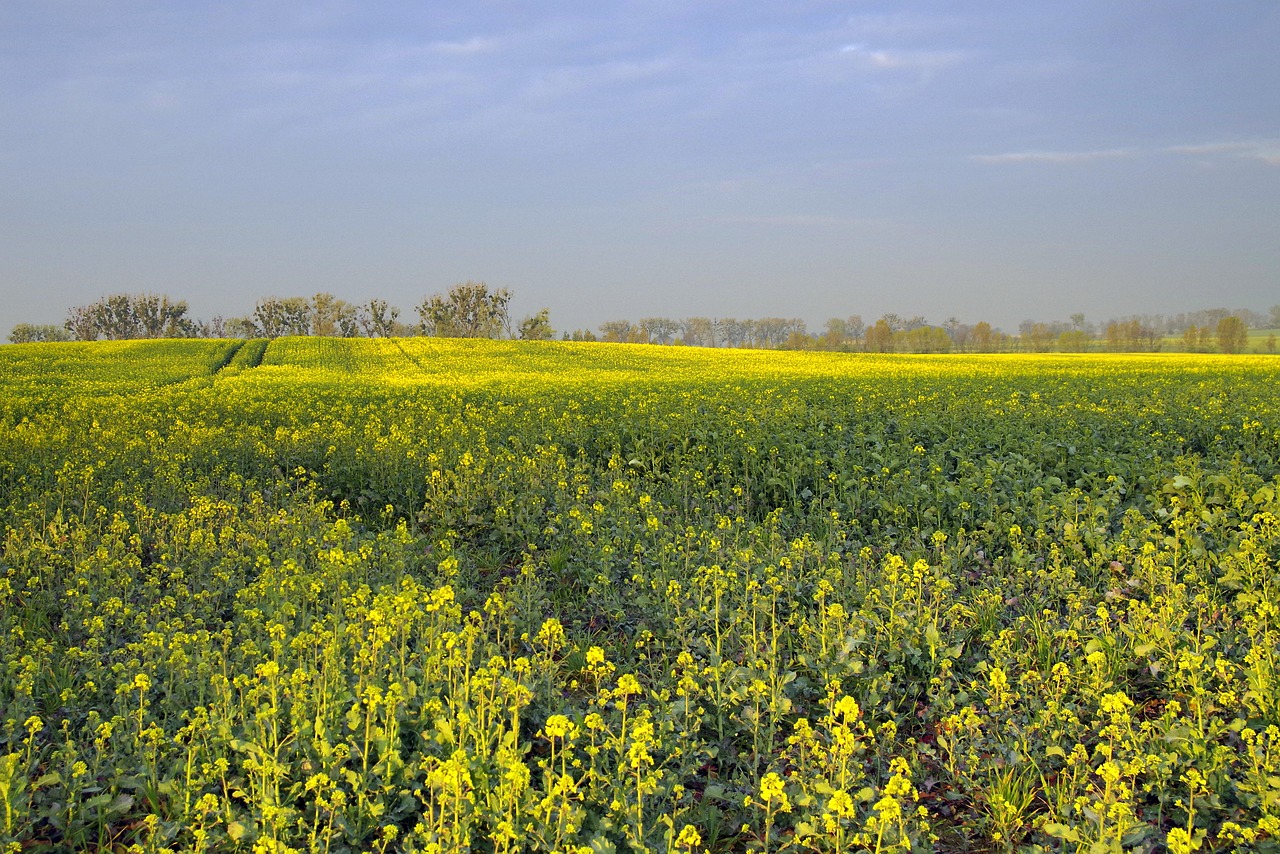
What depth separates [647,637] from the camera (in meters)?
5.47

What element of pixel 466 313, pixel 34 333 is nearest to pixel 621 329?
pixel 466 313

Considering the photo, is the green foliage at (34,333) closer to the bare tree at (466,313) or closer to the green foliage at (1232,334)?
the bare tree at (466,313)

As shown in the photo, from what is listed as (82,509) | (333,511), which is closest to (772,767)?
(333,511)

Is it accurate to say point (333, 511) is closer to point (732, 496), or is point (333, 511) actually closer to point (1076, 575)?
point (732, 496)

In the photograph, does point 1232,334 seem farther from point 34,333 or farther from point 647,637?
point 34,333

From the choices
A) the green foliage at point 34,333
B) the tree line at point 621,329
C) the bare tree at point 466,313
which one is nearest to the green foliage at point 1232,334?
the tree line at point 621,329

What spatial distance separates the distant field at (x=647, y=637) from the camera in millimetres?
3891

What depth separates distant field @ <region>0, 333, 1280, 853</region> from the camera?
3.89 metres

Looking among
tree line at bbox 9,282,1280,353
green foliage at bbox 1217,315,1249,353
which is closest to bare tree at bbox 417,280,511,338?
tree line at bbox 9,282,1280,353

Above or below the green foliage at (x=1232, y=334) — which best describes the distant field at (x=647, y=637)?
below

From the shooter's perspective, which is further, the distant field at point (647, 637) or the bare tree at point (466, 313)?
the bare tree at point (466, 313)

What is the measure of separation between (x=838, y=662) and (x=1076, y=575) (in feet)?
11.4

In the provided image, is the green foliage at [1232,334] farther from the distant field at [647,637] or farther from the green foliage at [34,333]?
the green foliage at [34,333]

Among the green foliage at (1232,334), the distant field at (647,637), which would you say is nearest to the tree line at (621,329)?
the green foliage at (1232,334)
